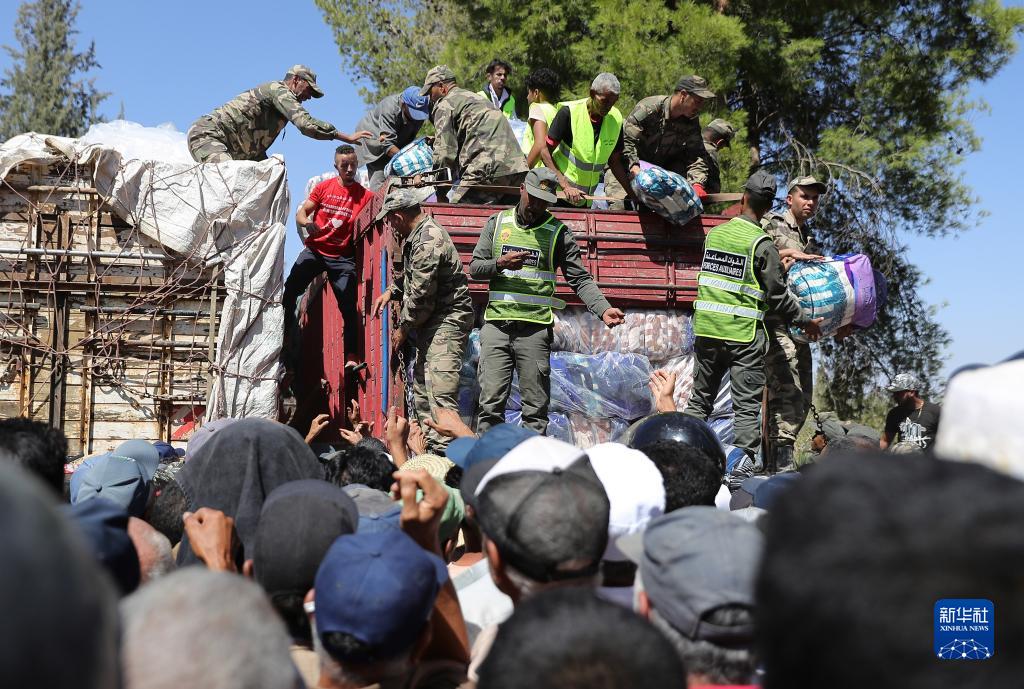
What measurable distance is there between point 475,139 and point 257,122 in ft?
8.32

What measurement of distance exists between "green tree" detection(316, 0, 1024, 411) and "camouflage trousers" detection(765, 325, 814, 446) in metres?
5.58

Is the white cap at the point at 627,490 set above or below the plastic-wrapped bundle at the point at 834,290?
below

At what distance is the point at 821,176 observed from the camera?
14125 mm

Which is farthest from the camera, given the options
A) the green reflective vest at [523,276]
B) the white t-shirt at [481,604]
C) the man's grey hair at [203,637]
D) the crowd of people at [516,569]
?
the green reflective vest at [523,276]

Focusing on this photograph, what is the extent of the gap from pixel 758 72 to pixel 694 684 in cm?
1291

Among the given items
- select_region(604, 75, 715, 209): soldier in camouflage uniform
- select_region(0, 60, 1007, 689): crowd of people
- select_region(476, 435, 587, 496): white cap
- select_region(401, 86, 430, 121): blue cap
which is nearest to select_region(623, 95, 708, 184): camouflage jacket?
select_region(604, 75, 715, 209): soldier in camouflage uniform

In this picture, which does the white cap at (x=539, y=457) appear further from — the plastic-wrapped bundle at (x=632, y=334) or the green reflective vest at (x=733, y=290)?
the plastic-wrapped bundle at (x=632, y=334)

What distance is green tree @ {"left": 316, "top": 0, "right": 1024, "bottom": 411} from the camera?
1342 cm

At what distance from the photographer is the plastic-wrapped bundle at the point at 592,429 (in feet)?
26.5

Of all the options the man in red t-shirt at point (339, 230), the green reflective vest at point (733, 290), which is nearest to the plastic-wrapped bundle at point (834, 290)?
the green reflective vest at point (733, 290)

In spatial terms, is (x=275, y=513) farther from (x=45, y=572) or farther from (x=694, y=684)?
(x=45, y=572)

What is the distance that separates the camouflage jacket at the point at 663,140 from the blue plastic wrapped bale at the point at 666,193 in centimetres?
26

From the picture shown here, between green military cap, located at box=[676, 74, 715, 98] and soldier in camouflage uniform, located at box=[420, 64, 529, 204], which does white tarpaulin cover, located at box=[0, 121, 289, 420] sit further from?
green military cap, located at box=[676, 74, 715, 98]

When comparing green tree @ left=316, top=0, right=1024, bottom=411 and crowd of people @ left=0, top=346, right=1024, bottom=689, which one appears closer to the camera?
crowd of people @ left=0, top=346, right=1024, bottom=689
